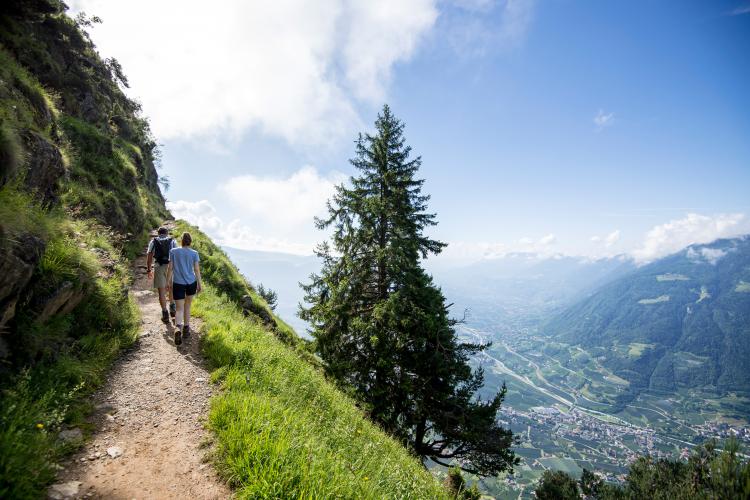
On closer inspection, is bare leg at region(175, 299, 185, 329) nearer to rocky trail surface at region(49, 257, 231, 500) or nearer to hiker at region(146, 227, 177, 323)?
rocky trail surface at region(49, 257, 231, 500)

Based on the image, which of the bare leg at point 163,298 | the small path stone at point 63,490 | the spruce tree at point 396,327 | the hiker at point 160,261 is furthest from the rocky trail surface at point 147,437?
the spruce tree at point 396,327

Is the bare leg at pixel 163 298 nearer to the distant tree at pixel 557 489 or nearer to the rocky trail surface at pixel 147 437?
the rocky trail surface at pixel 147 437

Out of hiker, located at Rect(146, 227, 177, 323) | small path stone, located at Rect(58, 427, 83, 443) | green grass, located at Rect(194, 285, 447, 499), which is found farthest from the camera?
hiker, located at Rect(146, 227, 177, 323)

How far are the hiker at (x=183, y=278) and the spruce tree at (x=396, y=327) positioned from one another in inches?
270

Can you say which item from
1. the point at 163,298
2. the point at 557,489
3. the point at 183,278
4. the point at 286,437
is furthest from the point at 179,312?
the point at 557,489

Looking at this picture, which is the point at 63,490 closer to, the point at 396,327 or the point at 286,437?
the point at 286,437

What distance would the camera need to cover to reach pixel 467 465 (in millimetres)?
14461

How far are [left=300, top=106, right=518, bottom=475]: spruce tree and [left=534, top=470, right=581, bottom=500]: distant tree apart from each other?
71.9 feet

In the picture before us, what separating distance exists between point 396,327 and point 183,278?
8.23m

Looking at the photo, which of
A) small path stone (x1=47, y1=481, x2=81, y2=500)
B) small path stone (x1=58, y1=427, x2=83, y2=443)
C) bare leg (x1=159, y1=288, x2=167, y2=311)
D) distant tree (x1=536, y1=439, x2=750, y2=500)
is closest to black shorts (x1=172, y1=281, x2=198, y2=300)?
bare leg (x1=159, y1=288, x2=167, y2=311)

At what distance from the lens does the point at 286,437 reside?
13.9ft

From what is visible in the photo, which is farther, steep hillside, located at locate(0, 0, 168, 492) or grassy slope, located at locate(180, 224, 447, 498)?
grassy slope, located at locate(180, 224, 447, 498)

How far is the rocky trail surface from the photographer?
11.6 feet

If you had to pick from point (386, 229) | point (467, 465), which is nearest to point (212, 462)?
point (386, 229)
